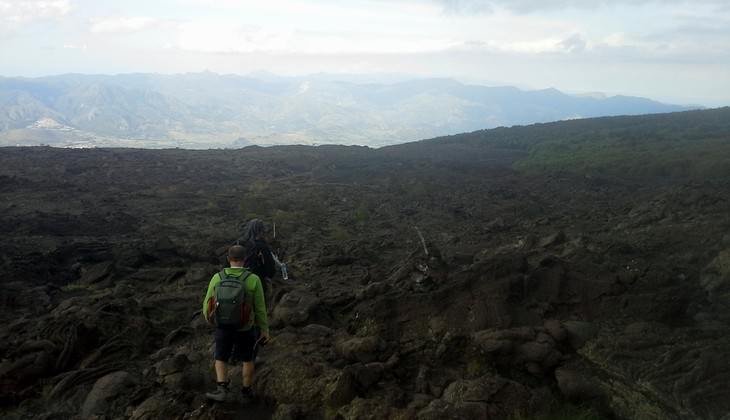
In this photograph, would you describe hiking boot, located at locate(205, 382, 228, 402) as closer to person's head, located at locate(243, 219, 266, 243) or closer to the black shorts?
the black shorts

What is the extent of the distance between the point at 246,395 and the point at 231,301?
1364 millimetres

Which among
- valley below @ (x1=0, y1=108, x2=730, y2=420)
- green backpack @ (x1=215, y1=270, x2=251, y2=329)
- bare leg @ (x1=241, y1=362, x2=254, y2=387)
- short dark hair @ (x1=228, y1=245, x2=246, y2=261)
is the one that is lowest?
valley below @ (x1=0, y1=108, x2=730, y2=420)

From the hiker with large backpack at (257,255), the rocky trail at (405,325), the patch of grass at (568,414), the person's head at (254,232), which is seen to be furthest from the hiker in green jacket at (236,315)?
the patch of grass at (568,414)

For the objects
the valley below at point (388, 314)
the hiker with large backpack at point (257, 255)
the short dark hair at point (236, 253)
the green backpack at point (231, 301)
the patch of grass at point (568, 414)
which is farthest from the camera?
the hiker with large backpack at point (257, 255)

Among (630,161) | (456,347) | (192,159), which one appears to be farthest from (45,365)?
(630,161)

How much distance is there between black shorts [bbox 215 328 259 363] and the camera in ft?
21.7

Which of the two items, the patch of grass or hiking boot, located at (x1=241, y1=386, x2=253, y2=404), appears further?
hiking boot, located at (x1=241, y1=386, x2=253, y2=404)

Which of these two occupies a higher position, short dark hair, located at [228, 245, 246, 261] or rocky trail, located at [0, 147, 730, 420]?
short dark hair, located at [228, 245, 246, 261]

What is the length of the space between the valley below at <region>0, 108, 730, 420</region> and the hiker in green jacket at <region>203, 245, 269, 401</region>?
15.9 inches

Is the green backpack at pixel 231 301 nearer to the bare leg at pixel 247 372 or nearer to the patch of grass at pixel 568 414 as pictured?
the bare leg at pixel 247 372

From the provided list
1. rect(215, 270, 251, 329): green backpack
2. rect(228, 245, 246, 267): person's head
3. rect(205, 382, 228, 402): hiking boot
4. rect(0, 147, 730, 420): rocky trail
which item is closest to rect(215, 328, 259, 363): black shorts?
rect(215, 270, 251, 329): green backpack

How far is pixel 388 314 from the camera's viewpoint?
9219mm

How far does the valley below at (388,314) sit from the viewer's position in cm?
664

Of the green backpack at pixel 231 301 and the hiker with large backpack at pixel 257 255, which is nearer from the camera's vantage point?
the green backpack at pixel 231 301
